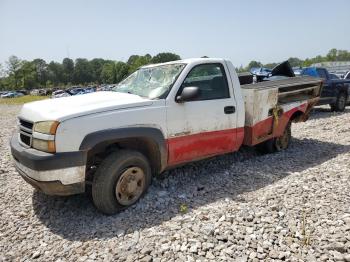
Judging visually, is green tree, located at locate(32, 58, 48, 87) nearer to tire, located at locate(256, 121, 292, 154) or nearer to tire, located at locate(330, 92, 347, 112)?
tire, located at locate(330, 92, 347, 112)

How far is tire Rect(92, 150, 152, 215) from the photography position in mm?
3771

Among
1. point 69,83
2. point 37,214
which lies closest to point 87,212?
point 37,214

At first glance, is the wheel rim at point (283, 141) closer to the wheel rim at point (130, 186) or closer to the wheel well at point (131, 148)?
the wheel well at point (131, 148)

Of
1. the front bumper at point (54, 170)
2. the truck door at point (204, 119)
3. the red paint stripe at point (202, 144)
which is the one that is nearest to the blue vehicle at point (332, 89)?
the red paint stripe at point (202, 144)

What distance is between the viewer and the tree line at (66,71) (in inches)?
3534

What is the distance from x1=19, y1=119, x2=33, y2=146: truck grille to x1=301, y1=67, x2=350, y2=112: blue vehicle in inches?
427

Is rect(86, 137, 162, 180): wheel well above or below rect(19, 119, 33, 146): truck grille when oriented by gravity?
below

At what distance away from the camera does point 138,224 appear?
373 centimetres

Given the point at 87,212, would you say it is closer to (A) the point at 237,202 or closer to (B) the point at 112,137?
(B) the point at 112,137

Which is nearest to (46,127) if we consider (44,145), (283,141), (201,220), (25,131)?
(44,145)

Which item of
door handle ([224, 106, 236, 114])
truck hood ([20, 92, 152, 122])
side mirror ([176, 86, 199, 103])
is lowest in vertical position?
door handle ([224, 106, 236, 114])

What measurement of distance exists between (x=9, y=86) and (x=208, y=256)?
105369mm

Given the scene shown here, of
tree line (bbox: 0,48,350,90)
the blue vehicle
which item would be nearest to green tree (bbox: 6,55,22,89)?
tree line (bbox: 0,48,350,90)

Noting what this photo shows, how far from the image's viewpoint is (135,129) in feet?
12.7
